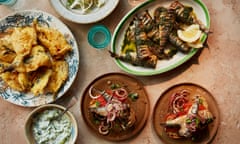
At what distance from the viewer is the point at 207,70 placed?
3727 mm

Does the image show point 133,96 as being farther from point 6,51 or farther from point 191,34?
point 6,51

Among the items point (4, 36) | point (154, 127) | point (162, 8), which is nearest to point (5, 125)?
point (4, 36)

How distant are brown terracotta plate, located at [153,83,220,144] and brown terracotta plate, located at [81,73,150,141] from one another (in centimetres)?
9

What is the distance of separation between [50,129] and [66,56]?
0.58 meters

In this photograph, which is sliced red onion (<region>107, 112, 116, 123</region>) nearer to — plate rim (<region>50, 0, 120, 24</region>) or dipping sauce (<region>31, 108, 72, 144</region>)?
dipping sauce (<region>31, 108, 72, 144</region>)

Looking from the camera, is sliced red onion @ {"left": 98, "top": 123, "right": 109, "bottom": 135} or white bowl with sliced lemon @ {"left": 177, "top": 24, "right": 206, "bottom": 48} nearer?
white bowl with sliced lemon @ {"left": 177, "top": 24, "right": 206, "bottom": 48}

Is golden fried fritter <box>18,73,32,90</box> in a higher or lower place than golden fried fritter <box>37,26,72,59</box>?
lower

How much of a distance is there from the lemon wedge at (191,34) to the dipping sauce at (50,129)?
107 centimetres

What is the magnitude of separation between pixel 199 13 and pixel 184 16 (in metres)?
0.13

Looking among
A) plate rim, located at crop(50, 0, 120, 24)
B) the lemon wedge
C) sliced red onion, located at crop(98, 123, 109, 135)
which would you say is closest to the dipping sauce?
sliced red onion, located at crop(98, 123, 109, 135)

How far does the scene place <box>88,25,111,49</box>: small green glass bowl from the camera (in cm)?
373

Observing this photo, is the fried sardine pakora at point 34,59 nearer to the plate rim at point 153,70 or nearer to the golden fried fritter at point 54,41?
the golden fried fritter at point 54,41

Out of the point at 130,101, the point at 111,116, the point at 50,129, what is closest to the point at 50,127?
the point at 50,129

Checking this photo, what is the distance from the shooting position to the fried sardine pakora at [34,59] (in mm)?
3598
